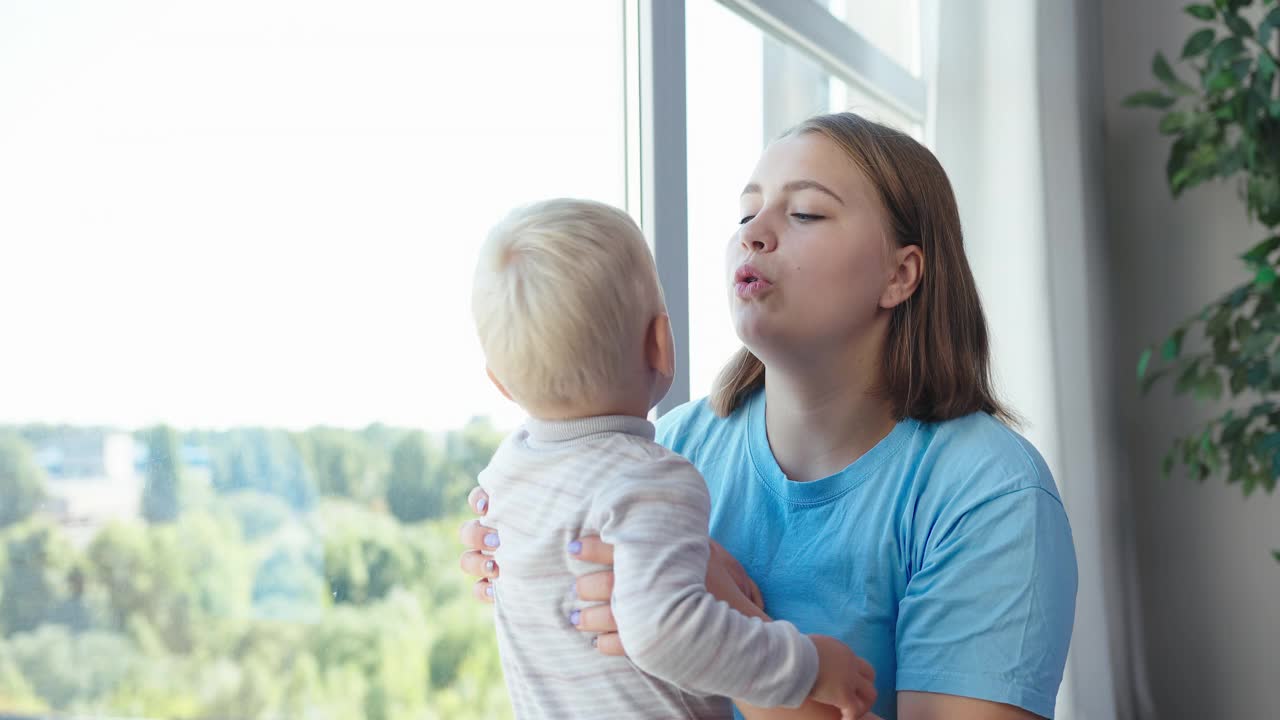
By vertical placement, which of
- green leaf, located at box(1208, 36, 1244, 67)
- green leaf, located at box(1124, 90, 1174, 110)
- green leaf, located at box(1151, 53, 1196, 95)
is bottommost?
green leaf, located at box(1124, 90, 1174, 110)

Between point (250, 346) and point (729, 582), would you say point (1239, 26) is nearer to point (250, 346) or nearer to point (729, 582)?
point (729, 582)

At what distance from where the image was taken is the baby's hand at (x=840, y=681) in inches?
32.9

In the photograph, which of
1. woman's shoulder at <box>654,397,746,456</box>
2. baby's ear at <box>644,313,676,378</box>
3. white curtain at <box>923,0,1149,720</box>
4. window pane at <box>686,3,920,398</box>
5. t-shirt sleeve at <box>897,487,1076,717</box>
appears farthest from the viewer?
white curtain at <box>923,0,1149,720</box>

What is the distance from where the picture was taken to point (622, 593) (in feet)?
2.55

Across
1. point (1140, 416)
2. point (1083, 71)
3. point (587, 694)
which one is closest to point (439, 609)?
point (587, 694)

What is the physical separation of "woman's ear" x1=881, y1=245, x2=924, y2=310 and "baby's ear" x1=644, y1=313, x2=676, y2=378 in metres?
0.46

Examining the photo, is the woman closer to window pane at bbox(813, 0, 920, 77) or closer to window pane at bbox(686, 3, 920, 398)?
window pane at bbox(686, 3, 920, 398)

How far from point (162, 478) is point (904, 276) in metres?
0.84

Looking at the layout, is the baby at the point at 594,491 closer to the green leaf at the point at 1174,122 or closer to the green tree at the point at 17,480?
the green tree at the point at 17,480

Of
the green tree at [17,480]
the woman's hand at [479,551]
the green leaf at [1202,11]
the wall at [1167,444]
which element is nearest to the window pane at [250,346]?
the green tree at [17,480]

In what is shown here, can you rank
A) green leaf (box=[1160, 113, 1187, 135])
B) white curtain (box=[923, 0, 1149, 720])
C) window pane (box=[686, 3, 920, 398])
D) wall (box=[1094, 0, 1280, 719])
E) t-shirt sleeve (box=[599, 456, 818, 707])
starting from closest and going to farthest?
t-shirt sleeve (box=[599, 456, 818, 707])
window pane (box=[686, 3, 920, 398])
green leaf (box=[1160, 113, 1187, 135])
white curtain (box=[923, 0, 1149, 720])
wall (box=[1094, 0, 1280, 719])

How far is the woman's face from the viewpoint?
1.20 m

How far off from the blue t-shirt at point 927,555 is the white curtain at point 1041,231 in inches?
63.5

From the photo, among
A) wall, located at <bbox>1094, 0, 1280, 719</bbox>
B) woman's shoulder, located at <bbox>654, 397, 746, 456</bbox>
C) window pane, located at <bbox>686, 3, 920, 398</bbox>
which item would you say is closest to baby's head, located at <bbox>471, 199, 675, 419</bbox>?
woman's shoulder, located at <bbox>654, 397, 746, 456</bbox>
